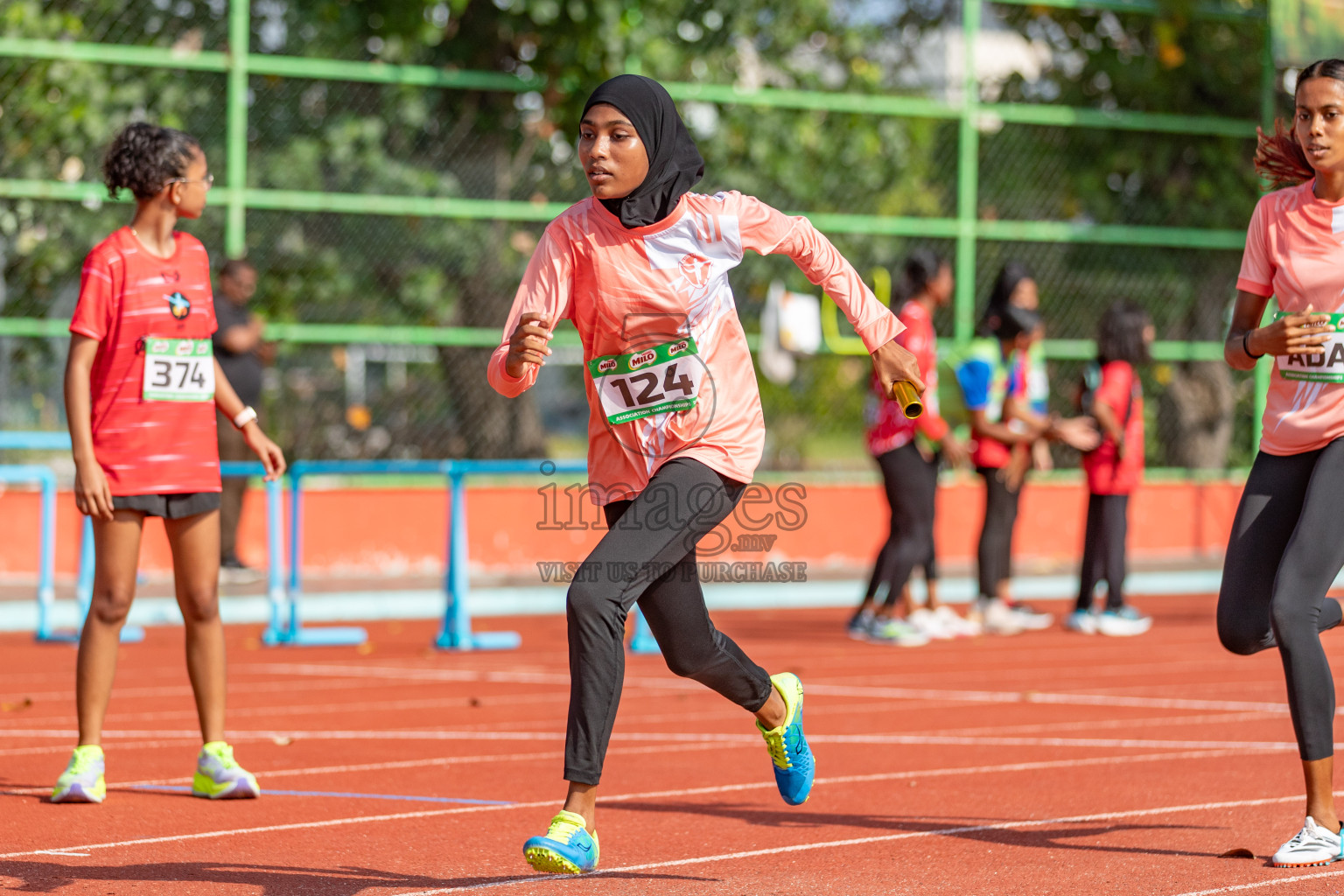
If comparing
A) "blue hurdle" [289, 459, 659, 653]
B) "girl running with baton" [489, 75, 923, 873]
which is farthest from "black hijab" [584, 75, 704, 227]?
"blue hurdle" [289, 459, 659, 653]

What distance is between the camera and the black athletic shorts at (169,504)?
552 cm

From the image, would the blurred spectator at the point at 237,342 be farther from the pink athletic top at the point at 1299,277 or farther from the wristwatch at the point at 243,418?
the pink athletic top at the point at 1299,277

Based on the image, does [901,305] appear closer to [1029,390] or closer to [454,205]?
[1029,390]

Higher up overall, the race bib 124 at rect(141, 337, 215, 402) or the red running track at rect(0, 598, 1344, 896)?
the race bib 124 at rect(141, 337, 215, 402)

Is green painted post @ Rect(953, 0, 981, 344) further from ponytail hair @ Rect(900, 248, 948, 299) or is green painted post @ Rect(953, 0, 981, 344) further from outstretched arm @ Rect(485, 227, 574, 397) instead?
outstretched arm @ Rect(485, 227, 574, 397)

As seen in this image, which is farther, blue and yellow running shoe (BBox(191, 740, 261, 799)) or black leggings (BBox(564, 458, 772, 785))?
blue and yellow running shoe (BBox(191, 740, 261, 799))

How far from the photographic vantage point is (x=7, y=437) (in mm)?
10648

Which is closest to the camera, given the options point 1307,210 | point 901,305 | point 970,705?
point 1307,210

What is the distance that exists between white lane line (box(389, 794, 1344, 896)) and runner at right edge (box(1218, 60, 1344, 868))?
437mm

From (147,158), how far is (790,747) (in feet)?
9.33

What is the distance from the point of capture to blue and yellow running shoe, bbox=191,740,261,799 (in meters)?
5.57

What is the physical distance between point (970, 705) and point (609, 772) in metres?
2.36

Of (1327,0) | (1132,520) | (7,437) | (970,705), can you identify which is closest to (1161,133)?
(1327,0)

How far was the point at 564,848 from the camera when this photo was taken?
4113 millimetres
